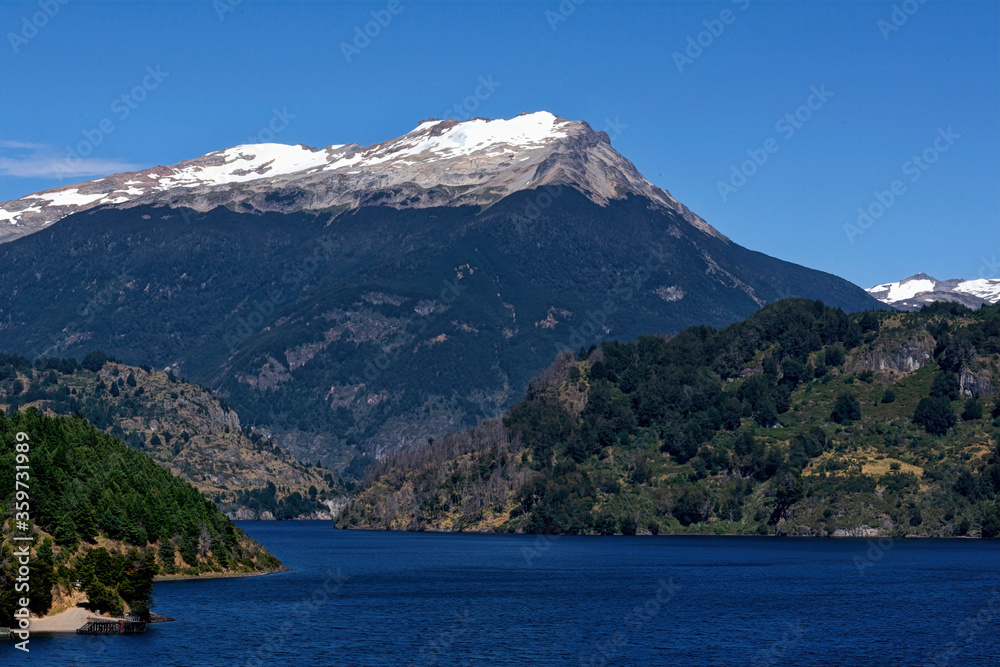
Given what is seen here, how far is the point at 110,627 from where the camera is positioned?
145m

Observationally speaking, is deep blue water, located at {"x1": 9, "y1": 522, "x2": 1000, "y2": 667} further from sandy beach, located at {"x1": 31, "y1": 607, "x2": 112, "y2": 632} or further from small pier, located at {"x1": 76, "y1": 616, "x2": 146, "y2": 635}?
sandy beach, located at {"x1": 31, "y1": 607, "x2": 112, "y2": 632}

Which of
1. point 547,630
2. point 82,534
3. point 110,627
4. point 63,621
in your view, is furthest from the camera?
point 82,534

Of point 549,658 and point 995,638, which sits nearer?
point 549,658

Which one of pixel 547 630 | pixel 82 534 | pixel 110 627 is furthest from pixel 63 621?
pixel 547 630

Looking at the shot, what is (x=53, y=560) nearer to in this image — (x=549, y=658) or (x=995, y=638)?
(x=549, y=658)

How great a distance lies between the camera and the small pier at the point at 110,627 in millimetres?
144500

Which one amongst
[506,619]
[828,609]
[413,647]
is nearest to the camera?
[413,647]

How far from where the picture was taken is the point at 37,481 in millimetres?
175375

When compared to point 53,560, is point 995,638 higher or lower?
lower

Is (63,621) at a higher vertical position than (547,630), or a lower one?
higher

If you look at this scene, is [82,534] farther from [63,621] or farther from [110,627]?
[110,627]

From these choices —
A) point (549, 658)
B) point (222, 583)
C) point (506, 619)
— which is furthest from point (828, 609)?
point (222, 583)

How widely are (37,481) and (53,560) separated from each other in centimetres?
2480

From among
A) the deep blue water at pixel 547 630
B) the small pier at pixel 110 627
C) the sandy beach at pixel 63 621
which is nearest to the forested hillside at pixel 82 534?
the sandy beach at pixel 63 621
